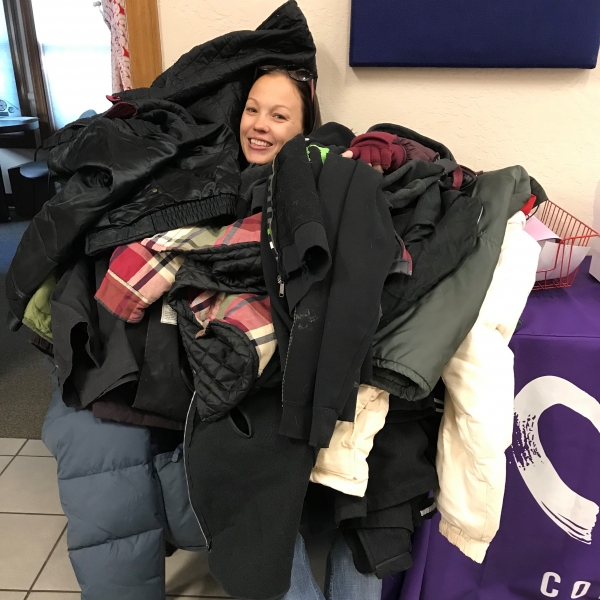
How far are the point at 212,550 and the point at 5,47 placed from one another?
14.8 feet

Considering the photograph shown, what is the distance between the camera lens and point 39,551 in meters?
1.33

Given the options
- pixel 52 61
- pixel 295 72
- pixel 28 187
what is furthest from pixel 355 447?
pixel 52 61

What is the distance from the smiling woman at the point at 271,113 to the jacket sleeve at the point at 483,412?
53 cm

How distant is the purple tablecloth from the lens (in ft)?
3.14

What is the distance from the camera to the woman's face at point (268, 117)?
111cm

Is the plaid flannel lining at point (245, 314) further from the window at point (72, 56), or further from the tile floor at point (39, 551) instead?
the window at point (72, 56)

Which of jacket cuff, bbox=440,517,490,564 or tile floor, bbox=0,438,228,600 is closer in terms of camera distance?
jacket cuff, bbox=440,517,490,564

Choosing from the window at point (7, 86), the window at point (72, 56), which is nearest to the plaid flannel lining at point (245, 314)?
the window at point (72, 56)

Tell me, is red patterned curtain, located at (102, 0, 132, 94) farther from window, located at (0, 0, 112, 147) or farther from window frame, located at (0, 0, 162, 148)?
window frame, located at (0, 0, 162, 148)

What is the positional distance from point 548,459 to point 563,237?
1.90ft

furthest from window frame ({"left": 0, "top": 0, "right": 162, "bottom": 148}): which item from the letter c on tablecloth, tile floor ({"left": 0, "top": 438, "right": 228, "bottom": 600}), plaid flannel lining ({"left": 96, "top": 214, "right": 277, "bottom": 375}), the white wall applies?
the letter c on tablecloth

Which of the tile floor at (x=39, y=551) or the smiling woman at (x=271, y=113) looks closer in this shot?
the smiling woman at (x=271, y=113)

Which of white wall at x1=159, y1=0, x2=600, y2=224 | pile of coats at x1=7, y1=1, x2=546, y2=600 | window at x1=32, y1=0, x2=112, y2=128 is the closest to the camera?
pile of coats at x1=7, y1=1, x2=546, y2=600

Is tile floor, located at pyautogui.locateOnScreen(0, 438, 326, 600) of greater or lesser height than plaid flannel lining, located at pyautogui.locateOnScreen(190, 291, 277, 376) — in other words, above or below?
below
